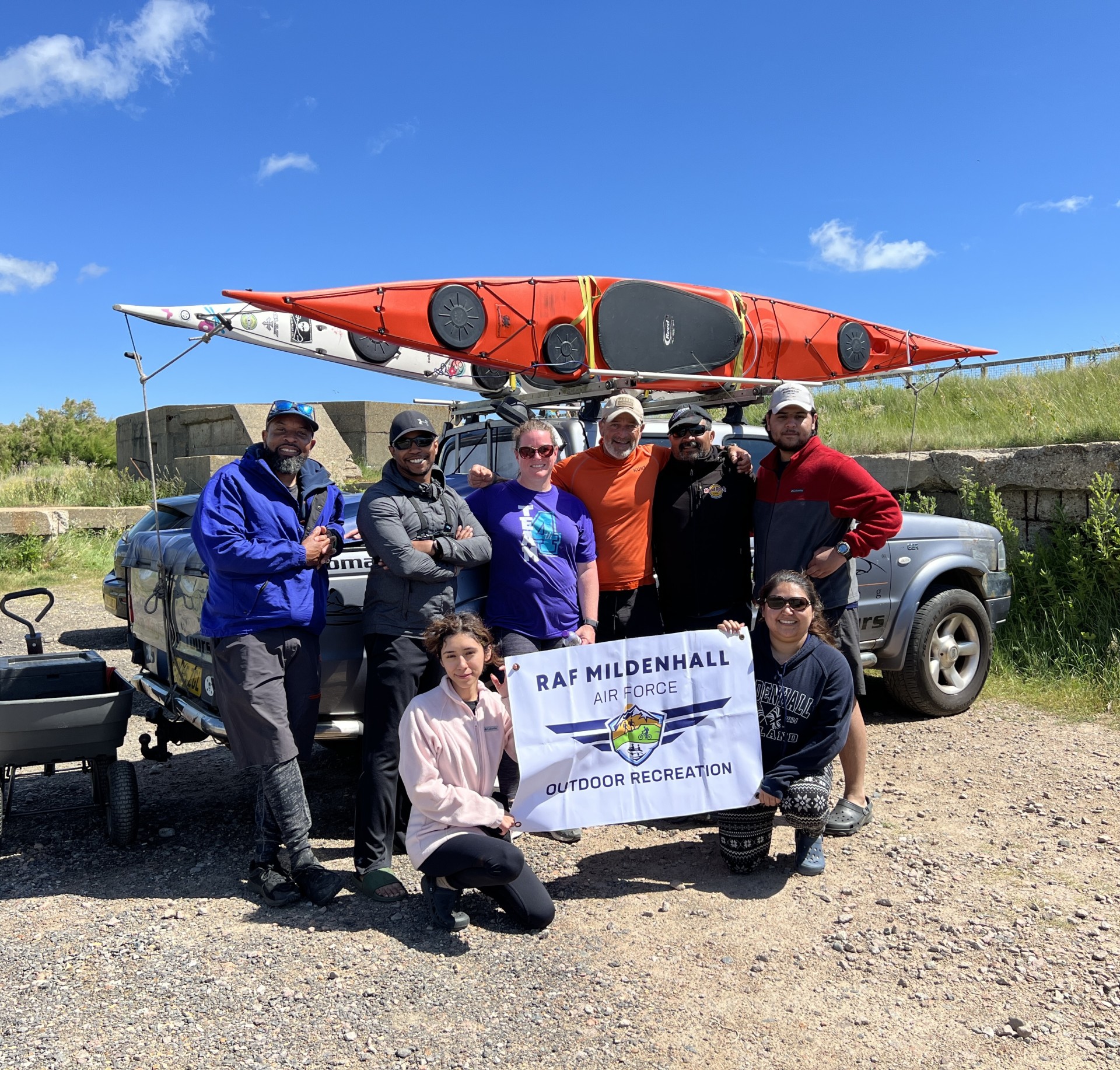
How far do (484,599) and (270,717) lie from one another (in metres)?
1.11

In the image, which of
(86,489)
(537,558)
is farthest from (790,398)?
→ (86,489)

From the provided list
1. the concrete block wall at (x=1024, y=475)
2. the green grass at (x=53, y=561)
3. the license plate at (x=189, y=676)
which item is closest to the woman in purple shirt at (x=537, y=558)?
the license plate at (x=189, y=676)

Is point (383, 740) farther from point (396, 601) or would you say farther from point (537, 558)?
point (537, 558)

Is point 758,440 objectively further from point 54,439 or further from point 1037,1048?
point 54,439

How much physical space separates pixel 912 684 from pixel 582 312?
323 centimetres

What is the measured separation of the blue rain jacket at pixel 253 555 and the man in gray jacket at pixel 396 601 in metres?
0.24

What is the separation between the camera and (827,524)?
4.54 meters

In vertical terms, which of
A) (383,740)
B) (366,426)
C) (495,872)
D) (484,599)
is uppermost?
(366,426)

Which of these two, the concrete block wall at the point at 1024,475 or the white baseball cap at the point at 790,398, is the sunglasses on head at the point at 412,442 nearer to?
the white baseball cap at the point at 790,398

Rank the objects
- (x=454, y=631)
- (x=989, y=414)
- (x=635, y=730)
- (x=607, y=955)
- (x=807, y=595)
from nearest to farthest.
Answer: (x=607, y=955) → (x=454, y=631) → (x=635, y=730) → (x=807, y=595) → (x=989, y=414)

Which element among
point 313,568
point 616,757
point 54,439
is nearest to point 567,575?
point 616,757

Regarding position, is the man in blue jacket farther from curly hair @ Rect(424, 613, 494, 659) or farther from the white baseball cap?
the white baseball cap

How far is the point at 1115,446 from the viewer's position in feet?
26.5

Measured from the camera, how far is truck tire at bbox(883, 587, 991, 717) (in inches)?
249
